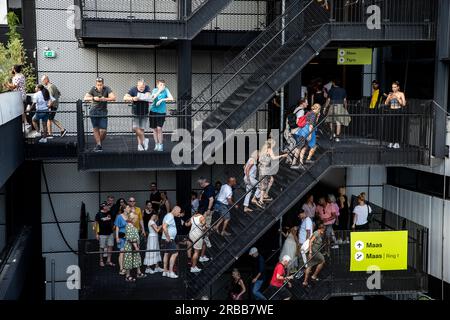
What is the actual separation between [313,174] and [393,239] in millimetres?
2644

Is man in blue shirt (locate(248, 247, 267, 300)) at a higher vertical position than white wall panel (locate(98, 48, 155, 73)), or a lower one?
lower

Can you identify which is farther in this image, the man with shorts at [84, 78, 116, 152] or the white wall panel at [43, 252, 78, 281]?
the white wall panel at [43, 252, 78, 281]

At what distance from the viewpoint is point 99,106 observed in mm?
16688

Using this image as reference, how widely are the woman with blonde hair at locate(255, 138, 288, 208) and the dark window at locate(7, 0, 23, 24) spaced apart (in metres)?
8.63

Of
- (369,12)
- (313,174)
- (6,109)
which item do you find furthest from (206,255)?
(369,12)

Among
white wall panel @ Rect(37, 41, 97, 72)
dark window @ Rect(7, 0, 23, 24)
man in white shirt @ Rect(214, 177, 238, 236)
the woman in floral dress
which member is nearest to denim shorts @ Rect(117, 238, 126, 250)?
the woman in floral dress

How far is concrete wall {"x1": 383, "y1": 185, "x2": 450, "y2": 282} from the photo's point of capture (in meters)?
18.5

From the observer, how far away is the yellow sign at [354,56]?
2103cm

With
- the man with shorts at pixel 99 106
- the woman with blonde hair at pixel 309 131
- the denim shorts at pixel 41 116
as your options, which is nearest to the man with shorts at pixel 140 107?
the man with shorts at pixel 99 106

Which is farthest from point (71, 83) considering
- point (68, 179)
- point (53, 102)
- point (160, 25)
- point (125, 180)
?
point (160, 25)

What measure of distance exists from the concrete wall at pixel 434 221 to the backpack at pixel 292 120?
4601mm

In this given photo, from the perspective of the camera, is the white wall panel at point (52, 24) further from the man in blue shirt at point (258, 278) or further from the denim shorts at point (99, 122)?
the man in blue shirt at point (258, 278)

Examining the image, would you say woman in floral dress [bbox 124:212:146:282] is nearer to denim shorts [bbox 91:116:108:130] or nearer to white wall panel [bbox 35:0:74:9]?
denim shorts [bbox 91:116:108:130]
